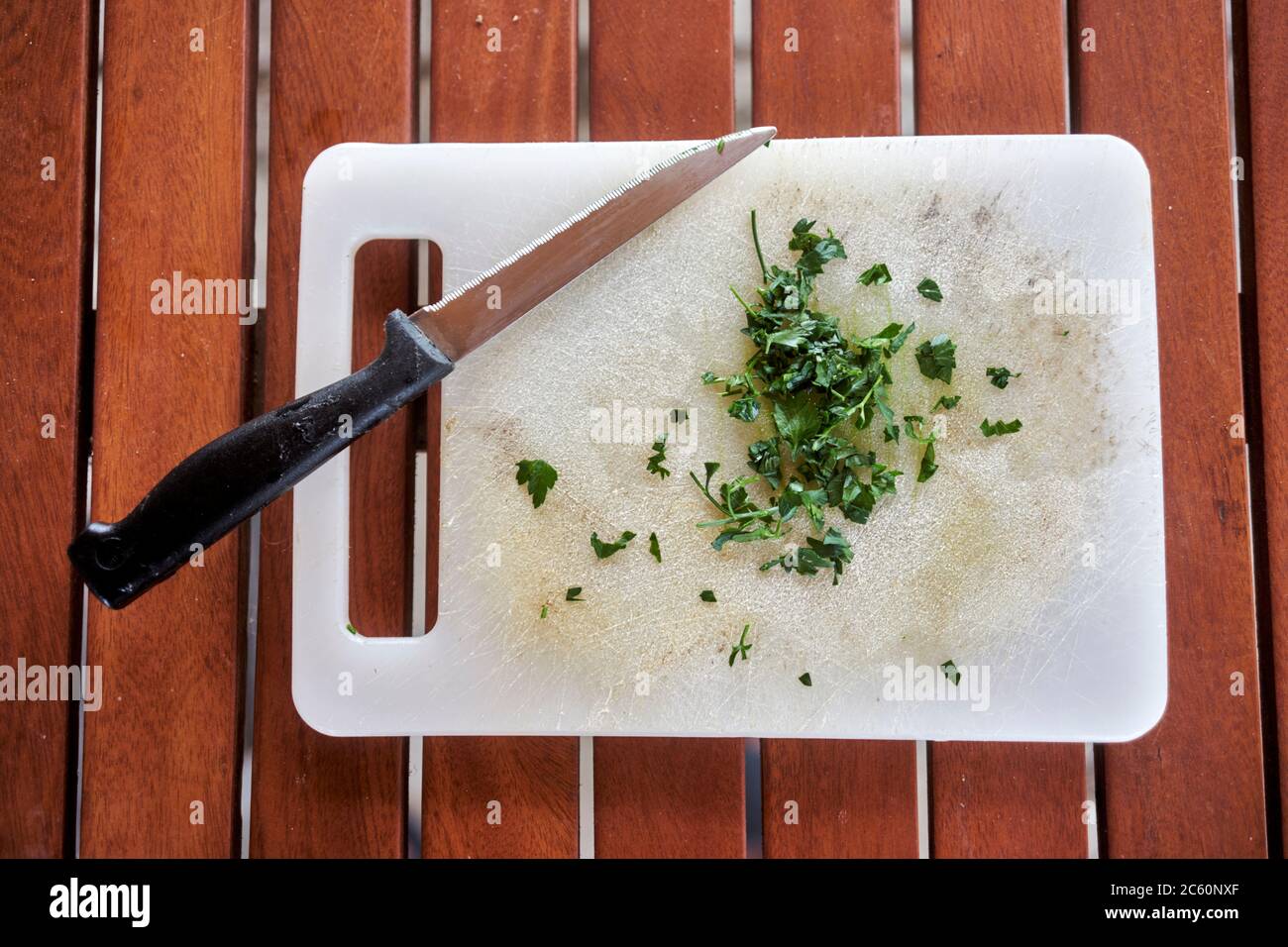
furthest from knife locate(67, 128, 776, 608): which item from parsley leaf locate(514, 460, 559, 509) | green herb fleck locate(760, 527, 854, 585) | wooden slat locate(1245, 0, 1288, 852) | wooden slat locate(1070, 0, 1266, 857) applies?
wooden slat locate(1245, 0, 1288, 852)

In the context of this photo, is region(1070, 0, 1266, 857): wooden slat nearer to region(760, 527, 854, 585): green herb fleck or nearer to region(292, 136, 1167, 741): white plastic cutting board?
region(292, 136, 1167, 741): white plastic cutting board

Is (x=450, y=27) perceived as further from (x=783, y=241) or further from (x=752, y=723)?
(x=752, y=723)

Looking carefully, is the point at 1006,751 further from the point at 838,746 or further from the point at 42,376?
the point at 42,376

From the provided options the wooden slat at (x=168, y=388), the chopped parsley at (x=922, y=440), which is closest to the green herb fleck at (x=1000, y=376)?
the chopped parsley at (x=922, y=440)

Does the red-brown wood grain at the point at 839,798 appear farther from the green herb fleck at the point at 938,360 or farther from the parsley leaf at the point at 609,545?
the green herb fleck at the point at 938,360
